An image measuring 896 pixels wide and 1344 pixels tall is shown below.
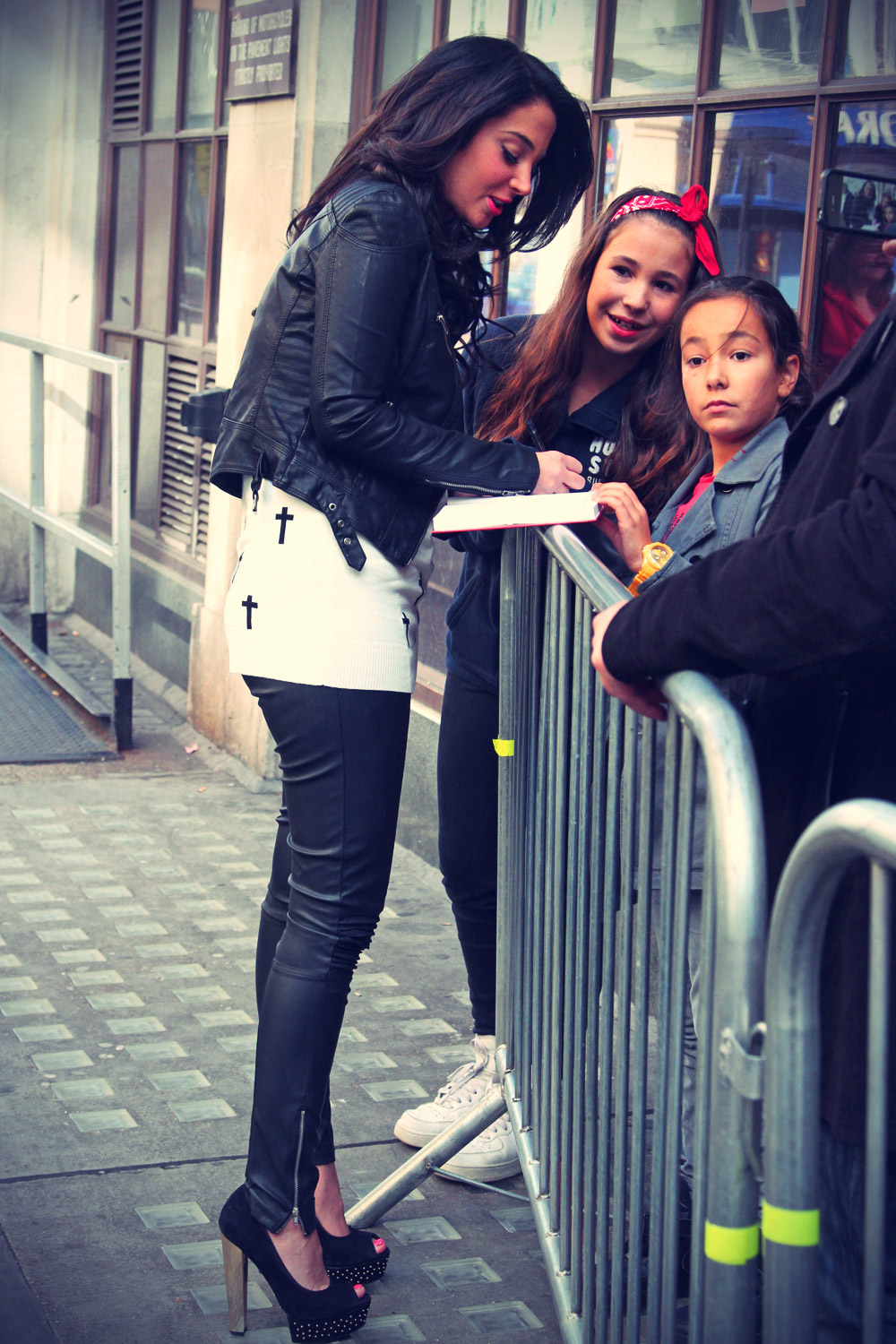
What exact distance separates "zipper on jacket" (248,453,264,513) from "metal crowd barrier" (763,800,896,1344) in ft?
4.11

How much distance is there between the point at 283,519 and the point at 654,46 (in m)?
2.45

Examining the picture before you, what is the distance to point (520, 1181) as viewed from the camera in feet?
10.2

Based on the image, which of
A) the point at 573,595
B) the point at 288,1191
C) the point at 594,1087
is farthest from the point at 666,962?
the point at 288,1191

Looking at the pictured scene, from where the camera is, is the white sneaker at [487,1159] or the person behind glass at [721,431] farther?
the white sneaker at [487,1159]

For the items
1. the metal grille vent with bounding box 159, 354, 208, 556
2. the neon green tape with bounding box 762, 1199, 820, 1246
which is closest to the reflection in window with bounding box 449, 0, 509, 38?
the metal grille vent with bounding box 159, 354, 208, 556

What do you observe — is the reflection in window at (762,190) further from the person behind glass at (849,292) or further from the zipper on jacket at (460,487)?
the zipper on jacket at (460,487)

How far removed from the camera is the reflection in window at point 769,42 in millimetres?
3543

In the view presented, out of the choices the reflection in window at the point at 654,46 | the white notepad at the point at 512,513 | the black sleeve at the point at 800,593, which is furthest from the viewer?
the reflection in window at the point at 654,46

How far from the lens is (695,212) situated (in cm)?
265

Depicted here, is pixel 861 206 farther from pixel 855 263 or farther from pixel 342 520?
pixel 855 263

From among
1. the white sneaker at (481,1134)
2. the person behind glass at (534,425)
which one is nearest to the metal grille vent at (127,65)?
the person behind glass at (534,425)

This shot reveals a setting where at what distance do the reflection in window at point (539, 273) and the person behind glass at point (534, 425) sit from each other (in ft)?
5.64

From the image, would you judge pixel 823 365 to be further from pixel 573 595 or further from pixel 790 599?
pixel 790 599

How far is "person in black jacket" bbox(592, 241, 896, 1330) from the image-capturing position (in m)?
1.51
